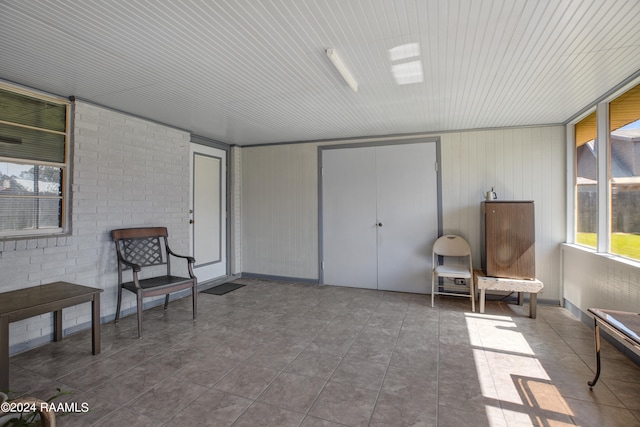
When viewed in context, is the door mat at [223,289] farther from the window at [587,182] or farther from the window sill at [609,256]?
the window at [587,182]

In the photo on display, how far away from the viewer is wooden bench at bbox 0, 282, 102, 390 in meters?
2.11

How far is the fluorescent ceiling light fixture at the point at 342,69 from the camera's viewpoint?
7.56ft

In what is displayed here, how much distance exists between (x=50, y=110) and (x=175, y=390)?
9.87 ft

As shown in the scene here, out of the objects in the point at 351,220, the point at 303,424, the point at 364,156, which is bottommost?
the point at 303,424

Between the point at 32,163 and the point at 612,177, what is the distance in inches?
225

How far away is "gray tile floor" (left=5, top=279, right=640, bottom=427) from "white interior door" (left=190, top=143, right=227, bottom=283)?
1.34m

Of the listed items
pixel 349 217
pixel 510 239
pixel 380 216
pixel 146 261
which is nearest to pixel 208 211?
pixel 146 261

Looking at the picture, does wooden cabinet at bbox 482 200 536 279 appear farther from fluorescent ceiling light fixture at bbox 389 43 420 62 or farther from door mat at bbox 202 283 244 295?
door mat at bbox 202 283 244 295

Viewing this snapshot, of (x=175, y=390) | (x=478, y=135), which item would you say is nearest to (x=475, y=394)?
(x=175, y=390)

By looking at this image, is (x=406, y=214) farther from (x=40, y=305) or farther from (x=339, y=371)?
(x=40, y=305)

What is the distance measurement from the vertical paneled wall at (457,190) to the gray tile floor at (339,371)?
117 cm

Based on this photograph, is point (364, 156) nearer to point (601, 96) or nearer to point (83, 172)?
point (601, 96)

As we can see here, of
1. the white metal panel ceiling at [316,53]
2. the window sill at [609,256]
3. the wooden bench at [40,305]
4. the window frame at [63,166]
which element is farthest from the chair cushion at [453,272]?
the window frame at [63,166]

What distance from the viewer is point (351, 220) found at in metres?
4.99
